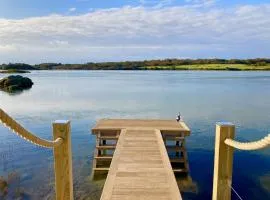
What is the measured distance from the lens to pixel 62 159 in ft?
16.5

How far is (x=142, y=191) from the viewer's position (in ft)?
20.3

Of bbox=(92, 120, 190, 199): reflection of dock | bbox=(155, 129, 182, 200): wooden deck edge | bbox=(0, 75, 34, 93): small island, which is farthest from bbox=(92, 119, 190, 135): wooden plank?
bbox=(0, 75, 34, 93): small island

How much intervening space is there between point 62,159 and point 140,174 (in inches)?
97.7

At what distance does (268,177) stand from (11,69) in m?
99.0

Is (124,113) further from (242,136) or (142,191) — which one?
(142,191)

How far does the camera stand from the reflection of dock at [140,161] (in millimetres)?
6184

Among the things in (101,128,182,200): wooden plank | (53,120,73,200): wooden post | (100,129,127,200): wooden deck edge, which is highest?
(53,120,73,200): wooden post

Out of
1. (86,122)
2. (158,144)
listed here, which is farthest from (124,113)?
(158,144)

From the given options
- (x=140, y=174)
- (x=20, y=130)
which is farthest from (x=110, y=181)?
(x=20, y=130)

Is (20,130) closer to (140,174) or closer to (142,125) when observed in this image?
(140,174)

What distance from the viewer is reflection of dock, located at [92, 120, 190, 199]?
20.3 feet

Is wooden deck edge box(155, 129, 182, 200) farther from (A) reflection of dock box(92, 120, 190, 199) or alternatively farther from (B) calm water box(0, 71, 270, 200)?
(B) calm water box(0, 71, 270, 200)

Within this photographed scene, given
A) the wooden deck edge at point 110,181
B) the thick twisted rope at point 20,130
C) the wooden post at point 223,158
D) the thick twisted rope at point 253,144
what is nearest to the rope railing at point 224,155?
the wooden post at point 223,158

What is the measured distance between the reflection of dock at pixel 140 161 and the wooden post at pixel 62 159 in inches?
39.2
